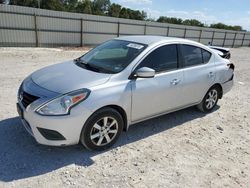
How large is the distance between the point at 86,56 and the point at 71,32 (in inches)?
472

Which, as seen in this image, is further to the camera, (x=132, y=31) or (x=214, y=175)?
(x=132, y=31)

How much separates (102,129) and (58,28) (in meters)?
13.1

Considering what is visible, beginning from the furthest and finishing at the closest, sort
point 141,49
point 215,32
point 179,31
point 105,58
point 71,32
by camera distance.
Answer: point 215,32
point 179,31
point 71,32
point 105,58
point 141,49

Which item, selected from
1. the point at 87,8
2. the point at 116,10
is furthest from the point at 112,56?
the point at 116,10

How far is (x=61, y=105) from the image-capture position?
115 inches

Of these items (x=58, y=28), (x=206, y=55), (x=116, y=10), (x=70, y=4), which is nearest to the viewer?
(x=206, y=55)

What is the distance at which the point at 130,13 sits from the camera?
59.4 metres

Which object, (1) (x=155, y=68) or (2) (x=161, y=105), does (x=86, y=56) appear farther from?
(2) (x=161, y=105)

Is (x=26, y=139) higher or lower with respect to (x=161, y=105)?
lower

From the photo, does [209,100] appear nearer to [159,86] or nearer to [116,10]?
[159,86]

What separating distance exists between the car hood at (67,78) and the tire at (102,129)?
44 cm

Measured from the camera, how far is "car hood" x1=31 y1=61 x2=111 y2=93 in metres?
3.12

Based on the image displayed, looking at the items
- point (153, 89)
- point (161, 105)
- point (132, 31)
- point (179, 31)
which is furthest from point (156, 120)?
point (179, 31)

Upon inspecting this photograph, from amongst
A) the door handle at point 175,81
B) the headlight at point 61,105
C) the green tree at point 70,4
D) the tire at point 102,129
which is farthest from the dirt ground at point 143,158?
the green tree at point 70,4
